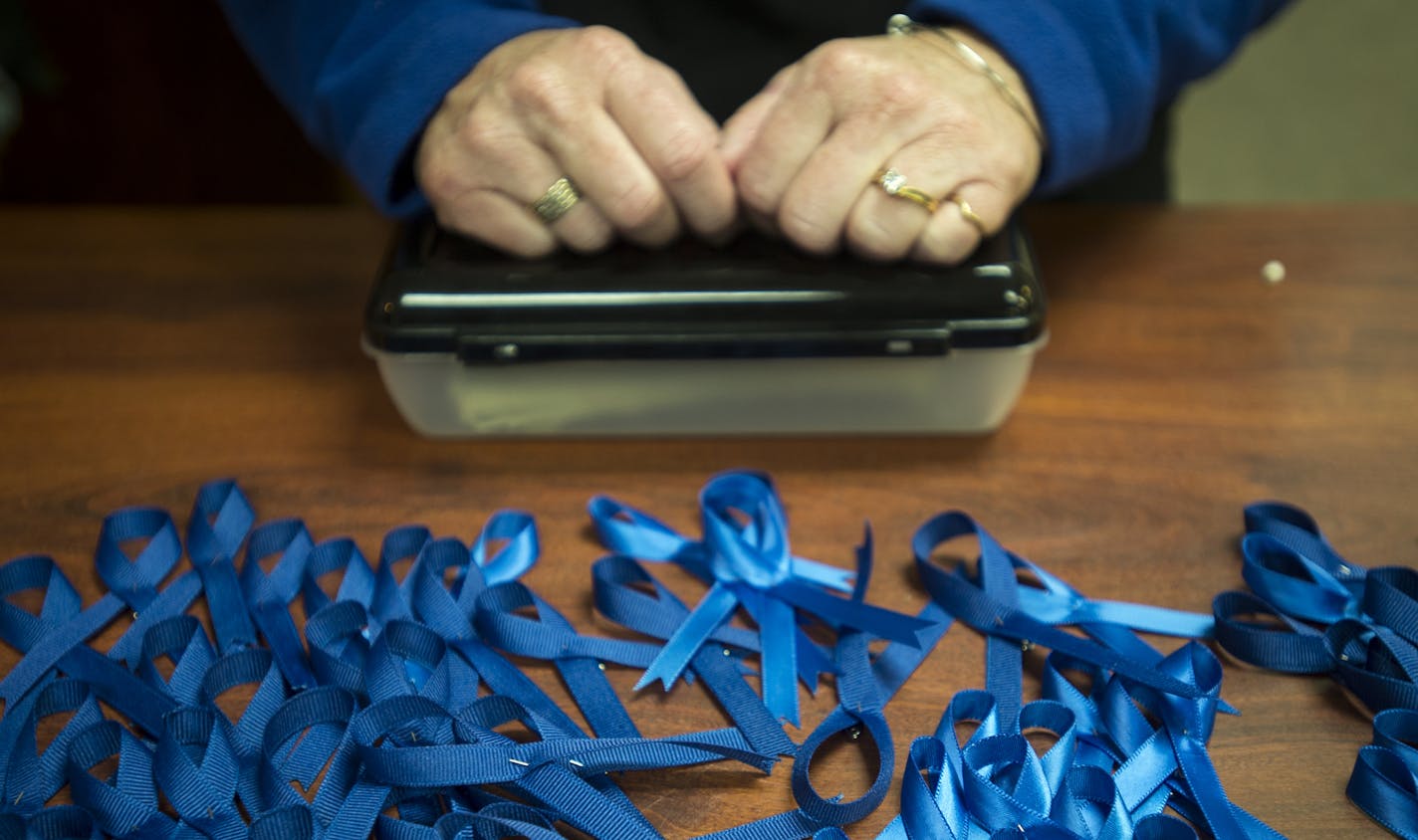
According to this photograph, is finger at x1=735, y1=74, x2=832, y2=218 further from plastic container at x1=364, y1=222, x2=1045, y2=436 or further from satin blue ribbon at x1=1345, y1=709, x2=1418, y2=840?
satin blue ribbon at x1=1345, y1=709, x2=1418, y2=840

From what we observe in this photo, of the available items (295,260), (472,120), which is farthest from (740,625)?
(295,260)

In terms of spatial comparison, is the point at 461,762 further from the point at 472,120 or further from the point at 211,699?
the point at 472,120

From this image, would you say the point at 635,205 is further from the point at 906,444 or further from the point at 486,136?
the point at 906,444

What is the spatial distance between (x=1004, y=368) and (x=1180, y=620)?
0.55 feet

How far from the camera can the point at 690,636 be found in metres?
0.63

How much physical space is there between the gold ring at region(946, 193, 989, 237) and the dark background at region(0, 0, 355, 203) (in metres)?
1.34

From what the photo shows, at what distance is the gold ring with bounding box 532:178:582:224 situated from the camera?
0.74 meters

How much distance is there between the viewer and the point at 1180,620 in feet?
2.08

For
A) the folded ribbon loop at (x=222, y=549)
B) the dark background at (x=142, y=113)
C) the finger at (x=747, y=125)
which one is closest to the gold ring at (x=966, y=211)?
the finger at (x=747, y=125)

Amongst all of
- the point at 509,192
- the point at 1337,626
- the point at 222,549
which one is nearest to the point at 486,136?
the point at 509,192

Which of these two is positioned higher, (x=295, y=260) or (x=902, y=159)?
(x=902, y=159)

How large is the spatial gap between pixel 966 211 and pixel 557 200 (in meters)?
0.23

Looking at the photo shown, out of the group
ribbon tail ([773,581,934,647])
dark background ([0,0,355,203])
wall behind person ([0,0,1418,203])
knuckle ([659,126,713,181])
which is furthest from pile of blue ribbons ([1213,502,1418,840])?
dark background ([0,0,355,203])

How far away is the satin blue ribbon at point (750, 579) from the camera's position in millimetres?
621
